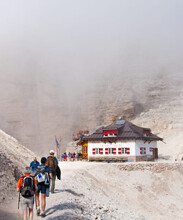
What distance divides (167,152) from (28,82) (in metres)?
47.1

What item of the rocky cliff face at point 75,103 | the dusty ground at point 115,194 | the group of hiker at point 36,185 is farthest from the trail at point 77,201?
the rocky cliff face at point 75,103

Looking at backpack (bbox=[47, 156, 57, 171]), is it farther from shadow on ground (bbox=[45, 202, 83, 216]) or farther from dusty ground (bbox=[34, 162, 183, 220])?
shadow on ground (bbox=[45, 202, 83, 216])

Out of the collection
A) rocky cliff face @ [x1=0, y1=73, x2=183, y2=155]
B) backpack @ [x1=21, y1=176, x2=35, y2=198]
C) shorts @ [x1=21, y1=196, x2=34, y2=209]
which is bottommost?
shorts @ [x1=21, y1=196, x2=34, y2=209]

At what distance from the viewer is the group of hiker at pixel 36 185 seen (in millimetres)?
7543

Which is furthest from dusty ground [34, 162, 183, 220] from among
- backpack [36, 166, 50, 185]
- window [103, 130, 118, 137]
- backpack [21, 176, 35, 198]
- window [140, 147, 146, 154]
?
window [103, 130, 118, 137]

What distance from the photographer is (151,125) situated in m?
53.3

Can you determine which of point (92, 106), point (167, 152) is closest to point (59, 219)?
point (167, 152)

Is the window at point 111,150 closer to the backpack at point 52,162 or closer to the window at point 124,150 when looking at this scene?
the window at point 124,150

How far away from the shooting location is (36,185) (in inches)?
309

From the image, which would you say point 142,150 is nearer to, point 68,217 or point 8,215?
point 68,217

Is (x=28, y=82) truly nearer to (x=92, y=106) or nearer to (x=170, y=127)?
(x=92, y=106)

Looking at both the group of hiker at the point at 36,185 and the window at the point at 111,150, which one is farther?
the window at the point at 111,150

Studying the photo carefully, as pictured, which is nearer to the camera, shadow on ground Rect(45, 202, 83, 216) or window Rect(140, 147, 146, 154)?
shadow on ground Rect(45, 202, 83, 216)

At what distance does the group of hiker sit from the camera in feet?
24.7
